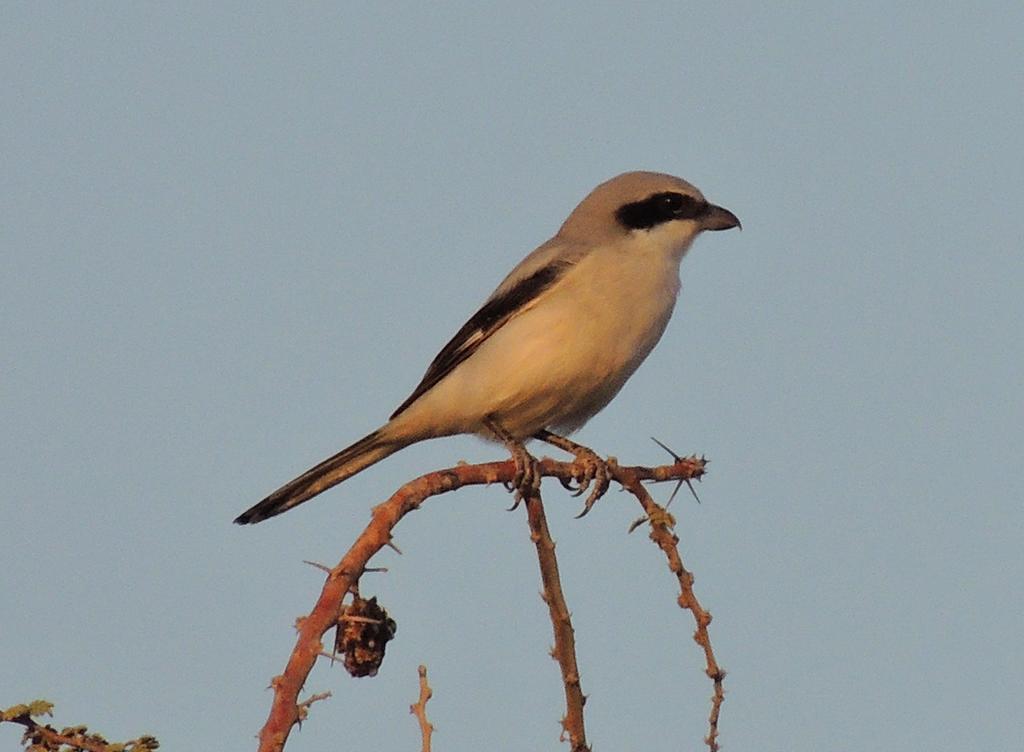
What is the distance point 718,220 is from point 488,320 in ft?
3.78

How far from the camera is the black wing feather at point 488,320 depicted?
5.49 m

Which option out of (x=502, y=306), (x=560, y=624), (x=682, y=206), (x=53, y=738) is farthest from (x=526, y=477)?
(x=682, y=206)

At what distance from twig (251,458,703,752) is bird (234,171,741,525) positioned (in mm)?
1595

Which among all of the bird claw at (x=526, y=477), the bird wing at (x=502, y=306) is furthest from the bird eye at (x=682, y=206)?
the bird claw at (x=526, y=477)

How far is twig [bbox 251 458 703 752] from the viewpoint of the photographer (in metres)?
2.07

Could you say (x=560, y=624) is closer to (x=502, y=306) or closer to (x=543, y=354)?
(x=543, y=354)

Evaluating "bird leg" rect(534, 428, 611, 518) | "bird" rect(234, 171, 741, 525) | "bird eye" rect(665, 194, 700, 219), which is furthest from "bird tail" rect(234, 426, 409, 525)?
"bird eye" rect(665, 194, 700, 219)

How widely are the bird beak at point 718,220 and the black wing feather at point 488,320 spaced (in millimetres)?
802

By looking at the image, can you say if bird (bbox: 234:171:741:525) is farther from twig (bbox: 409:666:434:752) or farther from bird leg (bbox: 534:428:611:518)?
twig (bbox: 409:666:434:752)

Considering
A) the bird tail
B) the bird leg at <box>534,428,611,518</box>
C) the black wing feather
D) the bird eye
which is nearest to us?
the bird leg at <box>534,428,611,518</box>

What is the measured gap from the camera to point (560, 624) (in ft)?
9.27

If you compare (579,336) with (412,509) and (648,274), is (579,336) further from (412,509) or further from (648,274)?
(412,509)

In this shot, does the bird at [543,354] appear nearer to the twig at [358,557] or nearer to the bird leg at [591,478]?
the bird leg at [591,478]

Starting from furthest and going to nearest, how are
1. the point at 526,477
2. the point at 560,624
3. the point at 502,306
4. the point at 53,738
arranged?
the point at 502,306
the point at 526,477
the point at 560,624
the point at 53,738
